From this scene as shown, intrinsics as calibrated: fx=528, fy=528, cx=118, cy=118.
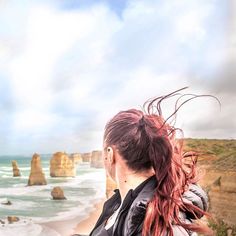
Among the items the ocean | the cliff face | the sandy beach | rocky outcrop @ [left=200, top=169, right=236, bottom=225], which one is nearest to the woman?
the sandy beach

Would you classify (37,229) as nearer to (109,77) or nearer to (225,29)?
(109,77)

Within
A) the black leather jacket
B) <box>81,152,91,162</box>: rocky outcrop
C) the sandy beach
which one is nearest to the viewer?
the black leather jacket

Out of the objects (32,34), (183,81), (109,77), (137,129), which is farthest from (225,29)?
(137,129)

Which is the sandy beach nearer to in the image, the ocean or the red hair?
the ocean

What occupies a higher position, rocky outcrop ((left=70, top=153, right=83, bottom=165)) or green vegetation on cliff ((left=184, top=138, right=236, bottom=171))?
green vegetation on cliff ((left=184, top=138, right=236, bottom=171))

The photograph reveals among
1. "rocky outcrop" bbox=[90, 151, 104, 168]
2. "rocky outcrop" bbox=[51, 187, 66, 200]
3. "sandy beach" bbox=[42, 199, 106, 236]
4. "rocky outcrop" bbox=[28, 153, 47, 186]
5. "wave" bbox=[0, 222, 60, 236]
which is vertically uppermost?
"rocky outcrop" bbox=[90, 151, 104, 168]

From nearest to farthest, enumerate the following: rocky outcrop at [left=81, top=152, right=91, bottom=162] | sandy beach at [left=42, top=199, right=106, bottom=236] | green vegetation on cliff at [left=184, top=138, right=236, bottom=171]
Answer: sandy beach at [left=42, top=199, right=106, bottom=236], rocky outcrop at [left=81, top=152, right=91, bottom=162], green vegetation on cliff at [left=184, top=138, right=236, bottom=171]

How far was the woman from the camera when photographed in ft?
5.22

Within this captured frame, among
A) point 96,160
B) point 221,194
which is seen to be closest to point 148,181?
point 96,160

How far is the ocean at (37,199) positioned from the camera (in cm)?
252

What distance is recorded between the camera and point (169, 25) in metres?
2.70

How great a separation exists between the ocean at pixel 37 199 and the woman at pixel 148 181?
74 cm

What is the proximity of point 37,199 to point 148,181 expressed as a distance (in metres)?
1.02

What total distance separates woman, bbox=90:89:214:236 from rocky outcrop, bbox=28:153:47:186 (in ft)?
2.60
